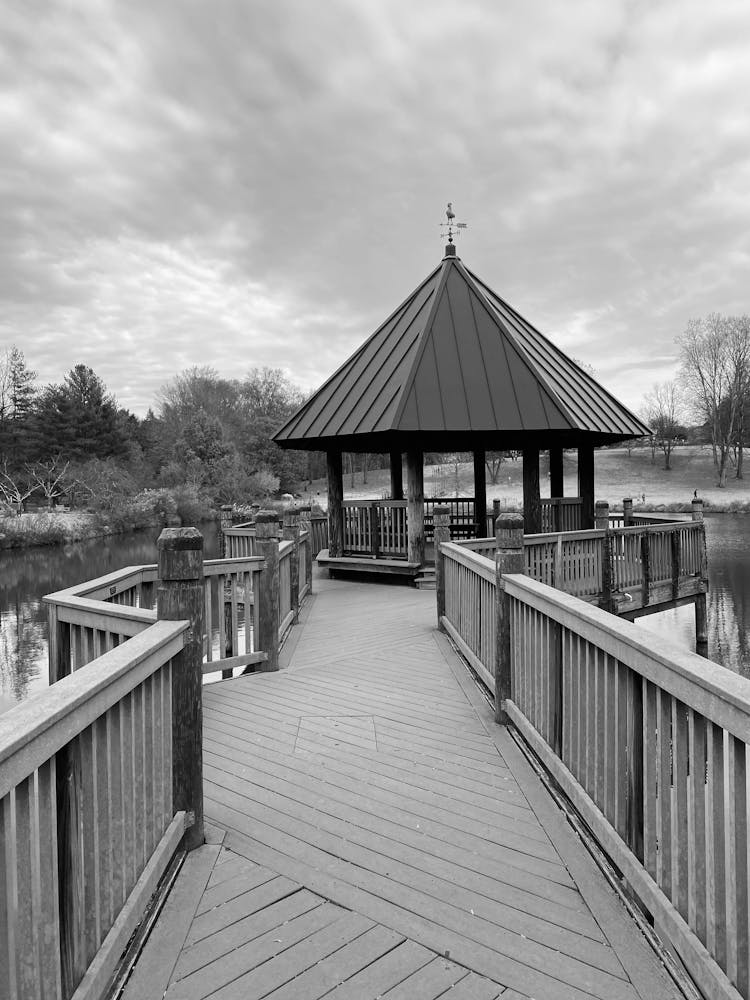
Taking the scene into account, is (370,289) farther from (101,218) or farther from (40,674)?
(40,674)

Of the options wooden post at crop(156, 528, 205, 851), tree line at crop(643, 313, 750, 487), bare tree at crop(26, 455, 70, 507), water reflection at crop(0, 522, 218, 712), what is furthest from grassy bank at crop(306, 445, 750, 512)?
wooden post at crop(156, 528, 205, 851)

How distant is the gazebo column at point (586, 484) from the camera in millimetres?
12305

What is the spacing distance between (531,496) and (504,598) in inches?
288

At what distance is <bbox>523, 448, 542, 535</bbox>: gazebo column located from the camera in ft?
37.0

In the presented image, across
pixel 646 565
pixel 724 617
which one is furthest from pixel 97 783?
pixel 724 617

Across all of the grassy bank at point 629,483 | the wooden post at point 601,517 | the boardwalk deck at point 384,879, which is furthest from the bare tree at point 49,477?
the boardwalk deck at point 384,879

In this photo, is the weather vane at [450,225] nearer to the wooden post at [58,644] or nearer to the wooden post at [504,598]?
the wooden post at [504,598]

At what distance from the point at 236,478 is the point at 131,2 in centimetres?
3220

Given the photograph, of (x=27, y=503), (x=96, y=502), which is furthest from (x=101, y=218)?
(x=27, y=503)

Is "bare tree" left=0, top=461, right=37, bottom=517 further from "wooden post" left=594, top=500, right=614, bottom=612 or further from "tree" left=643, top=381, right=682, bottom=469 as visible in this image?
"tree" left=643, top=381, right=682, bottom=469

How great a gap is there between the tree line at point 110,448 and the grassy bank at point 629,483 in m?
6.79

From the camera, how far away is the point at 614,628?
7.99 feet

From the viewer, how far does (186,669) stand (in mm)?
2834

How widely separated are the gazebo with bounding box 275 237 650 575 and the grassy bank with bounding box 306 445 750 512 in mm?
30155
